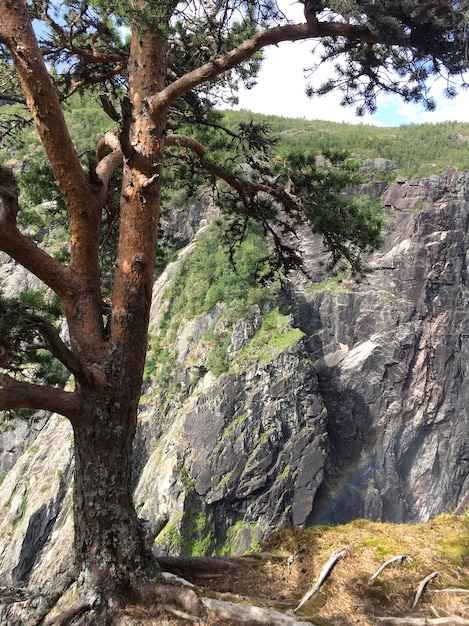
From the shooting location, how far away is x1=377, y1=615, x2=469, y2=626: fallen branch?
8.29 feet

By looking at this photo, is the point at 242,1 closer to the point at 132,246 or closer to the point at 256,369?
the point at 132,246

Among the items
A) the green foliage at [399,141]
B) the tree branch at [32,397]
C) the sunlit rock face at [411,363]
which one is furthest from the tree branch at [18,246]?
the sunlit rock face at [411,363]

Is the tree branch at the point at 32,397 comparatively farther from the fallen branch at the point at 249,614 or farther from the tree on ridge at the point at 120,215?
the fallen branch at the point at 249,614


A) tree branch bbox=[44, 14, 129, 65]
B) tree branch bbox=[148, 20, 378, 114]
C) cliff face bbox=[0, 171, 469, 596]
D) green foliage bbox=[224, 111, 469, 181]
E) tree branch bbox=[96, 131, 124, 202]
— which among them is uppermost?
green foliage bbox=[224, 111, 469, 181]

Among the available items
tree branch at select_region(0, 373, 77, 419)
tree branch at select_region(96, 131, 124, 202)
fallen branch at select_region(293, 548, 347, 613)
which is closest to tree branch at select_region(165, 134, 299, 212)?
tree branch at select_region(96, 131, 124, 202)

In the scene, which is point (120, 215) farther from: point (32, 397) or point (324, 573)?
point (324, 573)

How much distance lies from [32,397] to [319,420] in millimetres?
27306

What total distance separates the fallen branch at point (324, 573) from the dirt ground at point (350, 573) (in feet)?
0.14

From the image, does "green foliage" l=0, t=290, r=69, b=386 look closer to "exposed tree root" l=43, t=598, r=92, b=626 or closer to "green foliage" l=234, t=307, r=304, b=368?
"exposed tree root" l=43, t=598, r=92, b=626

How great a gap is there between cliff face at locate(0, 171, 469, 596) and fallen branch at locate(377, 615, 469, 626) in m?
25.3

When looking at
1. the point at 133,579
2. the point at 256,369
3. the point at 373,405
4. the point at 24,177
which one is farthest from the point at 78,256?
the point at 373,405

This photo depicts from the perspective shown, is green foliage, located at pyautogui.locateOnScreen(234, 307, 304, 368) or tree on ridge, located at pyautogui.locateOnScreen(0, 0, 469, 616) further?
green foliage, located at pyautogui.locateOnScreen(234, 307, 304, 368)

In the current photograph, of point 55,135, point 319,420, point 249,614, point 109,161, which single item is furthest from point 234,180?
point 319,420

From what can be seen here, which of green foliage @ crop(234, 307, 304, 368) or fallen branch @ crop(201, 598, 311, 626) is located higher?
green foliage @ crop(234, 307, 304, 368)
